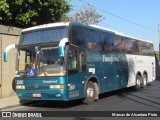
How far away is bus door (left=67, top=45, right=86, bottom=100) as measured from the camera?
14094mm

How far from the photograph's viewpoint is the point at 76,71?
1461cm

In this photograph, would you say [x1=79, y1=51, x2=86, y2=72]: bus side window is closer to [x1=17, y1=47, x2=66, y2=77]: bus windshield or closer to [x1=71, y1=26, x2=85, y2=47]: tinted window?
[x1=71, y1=26, x2=85, y2=47]: tinted window

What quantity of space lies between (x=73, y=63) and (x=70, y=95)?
4.02ft

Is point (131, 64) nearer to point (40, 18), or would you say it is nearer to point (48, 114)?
point (40, 18)

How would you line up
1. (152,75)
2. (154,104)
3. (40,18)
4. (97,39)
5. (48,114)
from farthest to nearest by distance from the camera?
(152,75) → (40,18) → (97,39) → (154,104) → (48,114)

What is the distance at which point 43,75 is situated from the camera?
14070 mm

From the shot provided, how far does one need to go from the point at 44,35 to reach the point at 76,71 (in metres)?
1.87

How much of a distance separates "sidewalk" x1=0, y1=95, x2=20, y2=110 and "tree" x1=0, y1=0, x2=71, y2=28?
13.6 ft

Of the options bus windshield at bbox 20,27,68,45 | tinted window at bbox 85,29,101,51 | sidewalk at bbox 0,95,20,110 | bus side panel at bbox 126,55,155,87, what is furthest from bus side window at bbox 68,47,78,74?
bus side panel at bbox 126,55,155,87

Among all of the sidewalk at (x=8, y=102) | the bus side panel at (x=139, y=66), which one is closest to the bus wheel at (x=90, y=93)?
the sidewalk at (x=8, y=102)

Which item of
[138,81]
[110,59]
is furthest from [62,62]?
[138,81]

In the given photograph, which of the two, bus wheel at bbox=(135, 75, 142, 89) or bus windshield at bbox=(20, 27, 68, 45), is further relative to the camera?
bus wheel at bbox=(135, 75, 142, 89)

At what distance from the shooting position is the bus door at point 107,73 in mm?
17266

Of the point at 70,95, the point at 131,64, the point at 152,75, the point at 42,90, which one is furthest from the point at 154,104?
the point at 152,75
